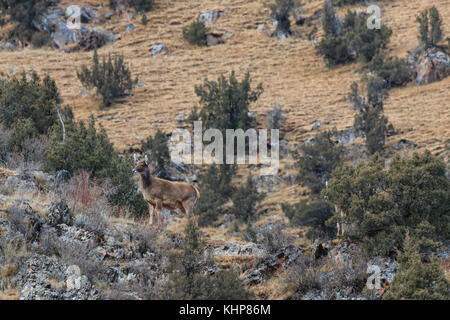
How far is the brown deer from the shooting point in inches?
453

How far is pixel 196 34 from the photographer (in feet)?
136

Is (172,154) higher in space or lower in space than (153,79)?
lower

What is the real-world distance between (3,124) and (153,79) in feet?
62.4

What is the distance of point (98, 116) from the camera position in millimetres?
30984

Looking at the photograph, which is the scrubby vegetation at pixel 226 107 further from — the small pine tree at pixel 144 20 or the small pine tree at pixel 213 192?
the small pine tree at pixel 144 20

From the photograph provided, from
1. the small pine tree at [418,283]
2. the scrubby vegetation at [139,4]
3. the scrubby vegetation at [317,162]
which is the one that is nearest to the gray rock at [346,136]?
the scrubby vegetation at [317,162]

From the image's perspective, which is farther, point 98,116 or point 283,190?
point 98,116

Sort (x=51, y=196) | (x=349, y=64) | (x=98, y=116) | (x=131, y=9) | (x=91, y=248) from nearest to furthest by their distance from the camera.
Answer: (x=91, y=248)
(x=51, y=196)
(x=98, y=116)
(x=349, y=64)
(x=131, y=9)

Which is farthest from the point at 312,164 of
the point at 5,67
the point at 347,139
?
the point at 5,67

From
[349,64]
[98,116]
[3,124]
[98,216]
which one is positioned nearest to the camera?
[98,216]

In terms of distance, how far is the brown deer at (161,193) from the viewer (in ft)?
37.8

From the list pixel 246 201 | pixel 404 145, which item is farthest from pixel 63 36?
pixel 404 145

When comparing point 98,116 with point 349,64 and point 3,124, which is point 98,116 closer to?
point 3,124

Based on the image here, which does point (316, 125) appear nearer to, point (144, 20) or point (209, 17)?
point (209, 17)
